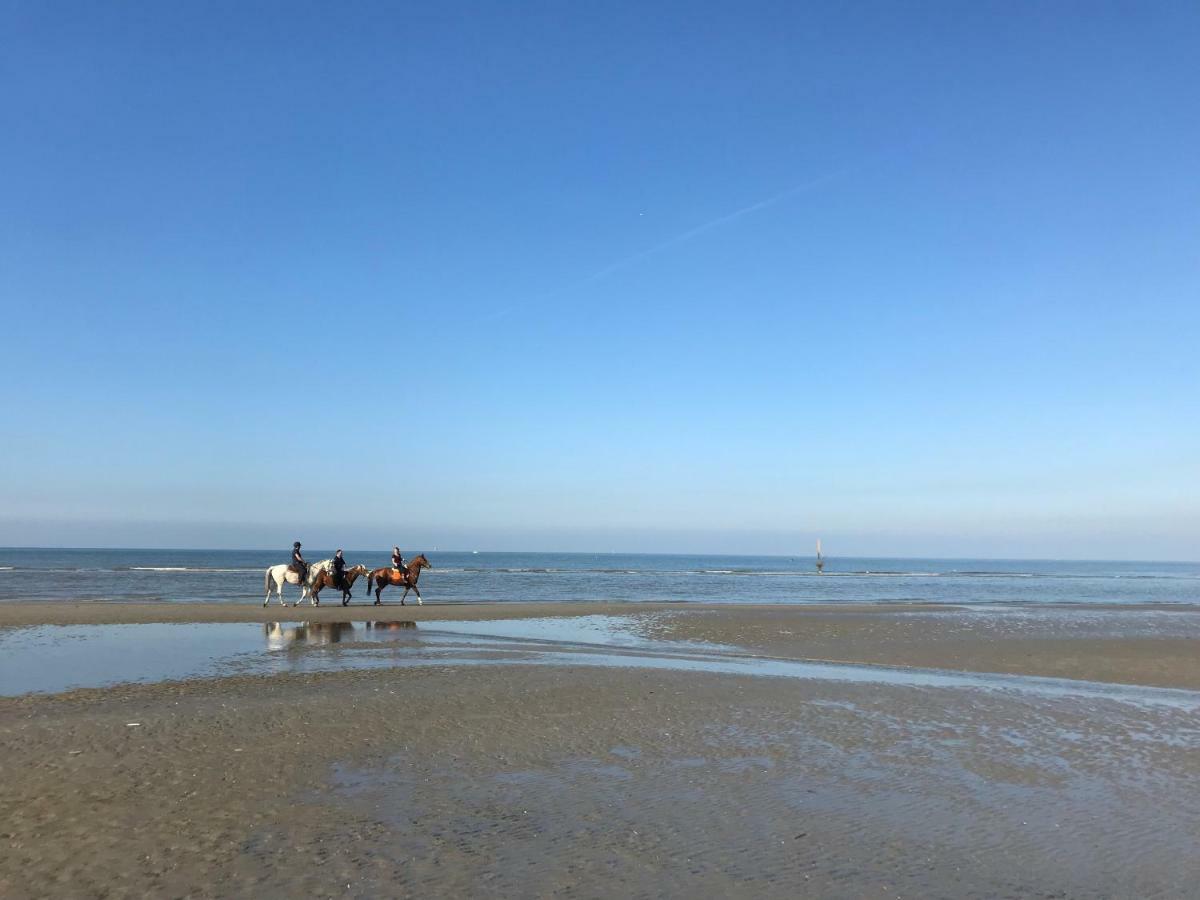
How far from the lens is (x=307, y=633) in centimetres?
2288

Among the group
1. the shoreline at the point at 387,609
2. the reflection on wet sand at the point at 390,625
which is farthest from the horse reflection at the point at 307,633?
the shoreline at the point at 387,609

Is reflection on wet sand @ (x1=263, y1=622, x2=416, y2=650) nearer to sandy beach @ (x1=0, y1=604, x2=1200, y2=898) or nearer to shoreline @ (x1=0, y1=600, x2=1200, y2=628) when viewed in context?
shoreline @ (x1=0, y1=600, x2=1200, y2=628)

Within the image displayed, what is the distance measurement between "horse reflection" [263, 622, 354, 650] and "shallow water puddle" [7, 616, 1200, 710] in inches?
1.1

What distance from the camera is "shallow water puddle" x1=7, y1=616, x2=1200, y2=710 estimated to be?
589 inches

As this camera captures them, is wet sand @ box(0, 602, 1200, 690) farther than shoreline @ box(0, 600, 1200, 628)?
No

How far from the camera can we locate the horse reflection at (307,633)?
2048 centimetres

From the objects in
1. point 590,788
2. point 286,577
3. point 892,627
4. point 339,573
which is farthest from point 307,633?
point 892,627

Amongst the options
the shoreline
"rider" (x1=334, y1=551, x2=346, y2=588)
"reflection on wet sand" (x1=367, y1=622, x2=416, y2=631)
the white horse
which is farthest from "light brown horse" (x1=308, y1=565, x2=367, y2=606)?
"reflection on wet sand" (x1=367, y1=622, x2=416, y2=631)

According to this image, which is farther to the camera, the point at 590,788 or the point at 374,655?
the point at 374,655

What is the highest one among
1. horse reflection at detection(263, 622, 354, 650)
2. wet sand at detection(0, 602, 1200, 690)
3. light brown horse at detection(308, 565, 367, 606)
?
light brown horse at detection(308, 565, 367, 606)

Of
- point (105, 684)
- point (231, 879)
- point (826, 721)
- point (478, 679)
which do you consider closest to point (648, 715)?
point (826, 721)

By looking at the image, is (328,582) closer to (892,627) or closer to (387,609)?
(387,609)

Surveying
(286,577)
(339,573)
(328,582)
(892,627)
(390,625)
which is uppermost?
(339,573)

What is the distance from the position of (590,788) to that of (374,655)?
1101 cm
